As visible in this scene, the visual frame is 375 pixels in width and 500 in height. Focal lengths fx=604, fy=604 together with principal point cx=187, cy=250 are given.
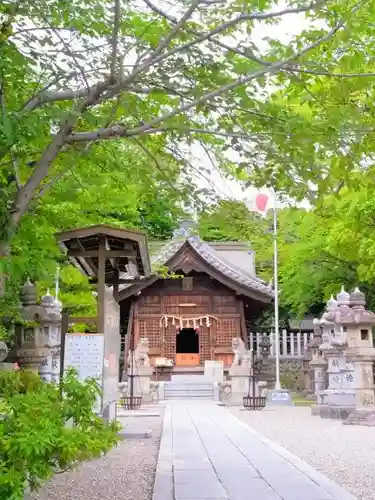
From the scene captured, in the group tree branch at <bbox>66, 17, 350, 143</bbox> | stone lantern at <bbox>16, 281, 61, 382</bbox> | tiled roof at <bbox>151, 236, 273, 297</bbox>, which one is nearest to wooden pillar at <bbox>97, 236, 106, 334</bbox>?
stone lantern at <bbox>16, 281, 61, 382</bbox>

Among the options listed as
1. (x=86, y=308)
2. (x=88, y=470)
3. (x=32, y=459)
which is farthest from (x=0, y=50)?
(x=86, y=308)

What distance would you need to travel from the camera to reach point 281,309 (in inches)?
1374

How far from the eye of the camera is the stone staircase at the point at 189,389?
76.9 ft

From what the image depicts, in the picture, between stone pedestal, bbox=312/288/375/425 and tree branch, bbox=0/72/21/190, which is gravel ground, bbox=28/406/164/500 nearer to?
tree branch, bbox=0/72/21/190

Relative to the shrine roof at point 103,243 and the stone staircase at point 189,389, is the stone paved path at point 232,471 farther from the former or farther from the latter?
the stone staircase at point 189,389

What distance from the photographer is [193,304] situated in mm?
28328

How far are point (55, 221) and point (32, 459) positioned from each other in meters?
4.55

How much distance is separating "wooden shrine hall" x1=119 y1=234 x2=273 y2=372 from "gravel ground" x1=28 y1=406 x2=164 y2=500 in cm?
1782

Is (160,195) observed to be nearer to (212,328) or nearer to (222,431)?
(222,431)

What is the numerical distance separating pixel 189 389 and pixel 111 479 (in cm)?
1733

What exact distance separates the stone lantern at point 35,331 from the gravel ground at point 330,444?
4506 millimetres

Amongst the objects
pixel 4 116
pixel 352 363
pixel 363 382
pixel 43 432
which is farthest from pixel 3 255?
pixel 352 363

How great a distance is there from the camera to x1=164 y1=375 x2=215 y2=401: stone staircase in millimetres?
23453

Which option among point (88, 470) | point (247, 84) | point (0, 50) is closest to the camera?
point (0, 50)
